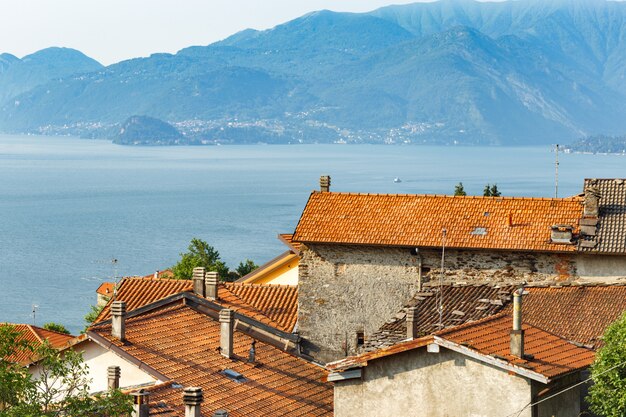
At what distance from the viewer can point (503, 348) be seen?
758 inches

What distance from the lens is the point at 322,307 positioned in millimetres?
30516

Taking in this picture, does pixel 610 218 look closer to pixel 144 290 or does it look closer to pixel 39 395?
pixel 144 290

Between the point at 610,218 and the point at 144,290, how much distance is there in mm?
11736

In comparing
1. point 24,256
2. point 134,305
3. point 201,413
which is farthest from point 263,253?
point 201,413

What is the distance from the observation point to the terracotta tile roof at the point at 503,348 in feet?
61.4

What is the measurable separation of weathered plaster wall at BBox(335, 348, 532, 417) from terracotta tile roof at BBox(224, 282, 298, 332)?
1047 centimetres

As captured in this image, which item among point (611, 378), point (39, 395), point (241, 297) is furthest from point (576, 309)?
point (39, 395)

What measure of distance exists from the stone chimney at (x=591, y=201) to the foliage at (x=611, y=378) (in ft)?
35.7

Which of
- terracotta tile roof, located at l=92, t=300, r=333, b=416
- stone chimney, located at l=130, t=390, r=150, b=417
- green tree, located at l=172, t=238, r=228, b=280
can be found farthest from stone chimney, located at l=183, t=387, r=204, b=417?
green tree, located at l=172, t=238, r=228, b=280

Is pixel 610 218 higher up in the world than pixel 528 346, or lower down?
higher up

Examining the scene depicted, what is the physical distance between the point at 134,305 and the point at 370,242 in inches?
244

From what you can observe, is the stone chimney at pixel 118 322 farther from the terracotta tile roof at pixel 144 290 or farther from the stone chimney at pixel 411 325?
the terracotta tile roof at pixel 144 290

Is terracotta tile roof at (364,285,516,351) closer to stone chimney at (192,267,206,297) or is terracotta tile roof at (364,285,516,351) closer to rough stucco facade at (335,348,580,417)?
stone chimney at (192,267,206,297)

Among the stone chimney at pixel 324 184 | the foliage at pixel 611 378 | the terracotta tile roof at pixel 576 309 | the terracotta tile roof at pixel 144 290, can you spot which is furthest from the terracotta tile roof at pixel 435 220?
the foliage at pixel 611 378
